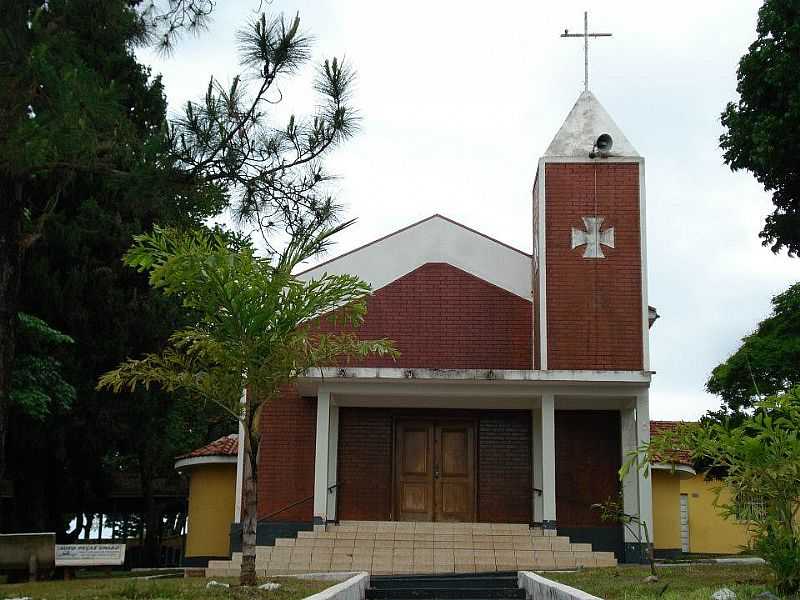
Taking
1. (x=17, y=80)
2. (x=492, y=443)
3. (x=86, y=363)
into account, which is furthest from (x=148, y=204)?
(x=86, y=363)

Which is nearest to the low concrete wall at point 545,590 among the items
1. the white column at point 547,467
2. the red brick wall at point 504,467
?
the white column at point 547,467

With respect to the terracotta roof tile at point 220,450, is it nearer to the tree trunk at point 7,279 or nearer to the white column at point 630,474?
the tree trunk at point 7,279

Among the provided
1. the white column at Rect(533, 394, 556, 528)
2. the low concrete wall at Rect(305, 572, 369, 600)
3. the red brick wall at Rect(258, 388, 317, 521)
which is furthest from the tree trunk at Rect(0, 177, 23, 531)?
the white column at Rect(533, 394, 556, 528)

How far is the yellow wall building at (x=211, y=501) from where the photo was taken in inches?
785

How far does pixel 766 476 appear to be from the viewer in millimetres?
9242

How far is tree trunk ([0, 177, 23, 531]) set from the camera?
14562 mm

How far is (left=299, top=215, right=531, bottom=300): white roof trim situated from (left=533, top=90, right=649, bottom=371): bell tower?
32.2 inches

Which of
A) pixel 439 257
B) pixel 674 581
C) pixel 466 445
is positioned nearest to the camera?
pixel 674 581

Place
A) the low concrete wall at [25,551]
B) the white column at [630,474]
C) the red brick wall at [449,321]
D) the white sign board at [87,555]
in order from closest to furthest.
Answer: the low concrete wall at [25,551]
the white sign board at [87,555]
the white column at [630,474]
the red brick wall at [449,321]

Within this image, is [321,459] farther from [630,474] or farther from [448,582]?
[630,474]

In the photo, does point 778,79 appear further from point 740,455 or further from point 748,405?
point 740,455

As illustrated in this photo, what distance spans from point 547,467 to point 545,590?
5220 millimetres

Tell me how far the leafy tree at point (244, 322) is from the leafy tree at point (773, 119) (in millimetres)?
8853

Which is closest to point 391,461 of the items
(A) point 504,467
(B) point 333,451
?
(B) point 333,451
